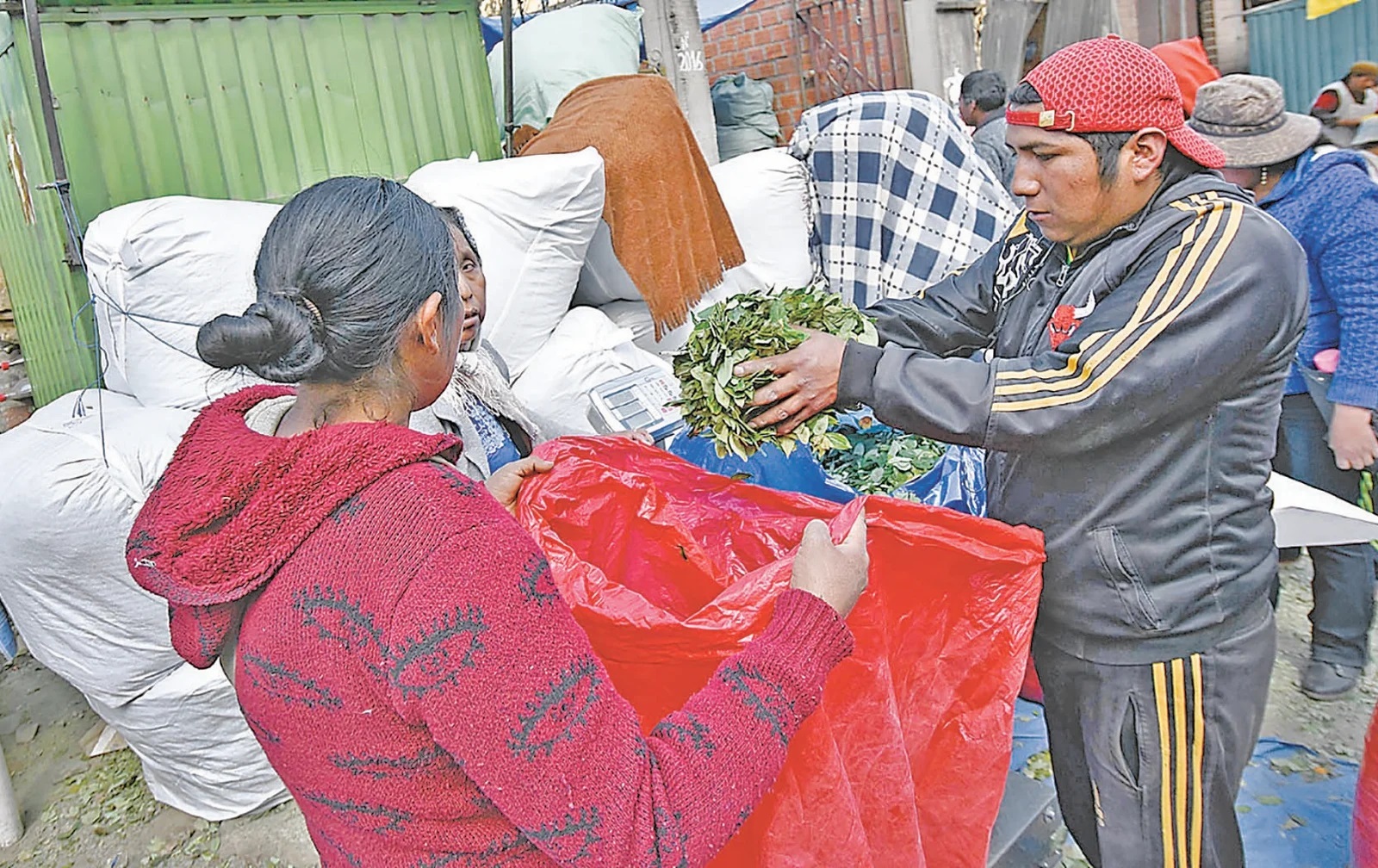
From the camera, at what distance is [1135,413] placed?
1.40 metres

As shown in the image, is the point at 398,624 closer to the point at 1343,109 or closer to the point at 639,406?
the point at 639,406

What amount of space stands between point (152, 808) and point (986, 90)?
474cm

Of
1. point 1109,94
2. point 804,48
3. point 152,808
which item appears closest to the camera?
point 1109,94

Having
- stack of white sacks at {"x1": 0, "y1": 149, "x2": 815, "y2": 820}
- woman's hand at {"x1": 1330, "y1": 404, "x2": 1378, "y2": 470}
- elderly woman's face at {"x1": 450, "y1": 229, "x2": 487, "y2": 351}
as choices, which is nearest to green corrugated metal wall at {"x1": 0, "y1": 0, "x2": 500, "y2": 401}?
stack of white sacks at {"x1": 0, "y1": 149, "x2": 815, "y2": 820}

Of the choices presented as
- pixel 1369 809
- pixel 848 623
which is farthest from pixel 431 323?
pixel 1369 809

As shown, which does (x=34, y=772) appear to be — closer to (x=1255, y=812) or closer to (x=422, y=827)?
(x=422, y=827)

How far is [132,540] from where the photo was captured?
1.08m

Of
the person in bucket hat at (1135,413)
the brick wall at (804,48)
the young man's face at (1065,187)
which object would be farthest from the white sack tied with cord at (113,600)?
the brick wall at (804,48)

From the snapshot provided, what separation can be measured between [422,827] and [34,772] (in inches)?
124

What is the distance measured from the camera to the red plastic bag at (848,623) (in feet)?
4.20

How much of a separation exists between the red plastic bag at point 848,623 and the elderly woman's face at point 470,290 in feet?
0.93

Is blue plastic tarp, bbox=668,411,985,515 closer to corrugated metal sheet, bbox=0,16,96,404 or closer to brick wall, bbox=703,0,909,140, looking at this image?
corrugated metal sheet, bbox=0,16,96,404

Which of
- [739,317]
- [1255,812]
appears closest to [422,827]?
[739,317]

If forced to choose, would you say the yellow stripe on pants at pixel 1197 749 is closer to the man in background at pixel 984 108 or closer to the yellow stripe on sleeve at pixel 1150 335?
the yellow stripe on sleeve at pixel 1150 335
